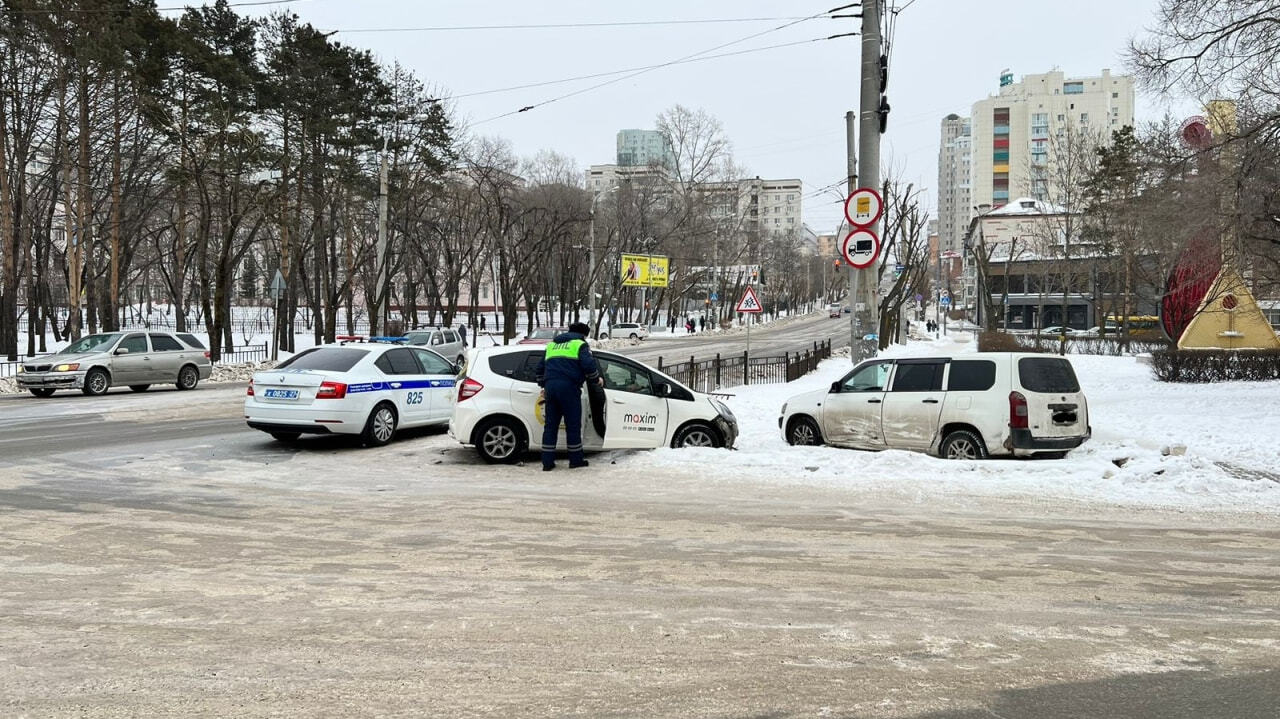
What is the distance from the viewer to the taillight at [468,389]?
11.7 m

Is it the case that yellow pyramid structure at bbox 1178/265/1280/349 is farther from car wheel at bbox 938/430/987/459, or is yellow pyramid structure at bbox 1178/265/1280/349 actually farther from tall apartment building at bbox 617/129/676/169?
tall apartment building at bbox 617/129/676/169

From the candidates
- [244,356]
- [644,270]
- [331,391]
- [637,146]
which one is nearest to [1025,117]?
[637,146]

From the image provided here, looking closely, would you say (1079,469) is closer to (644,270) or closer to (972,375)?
(972,375)

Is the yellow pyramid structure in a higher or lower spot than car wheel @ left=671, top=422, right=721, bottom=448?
higher

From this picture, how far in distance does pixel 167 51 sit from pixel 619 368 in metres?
29.2

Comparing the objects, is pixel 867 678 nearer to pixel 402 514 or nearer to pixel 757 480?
pixel 402 514

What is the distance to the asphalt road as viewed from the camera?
415 centimetres

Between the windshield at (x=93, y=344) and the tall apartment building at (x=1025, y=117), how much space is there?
131215mm

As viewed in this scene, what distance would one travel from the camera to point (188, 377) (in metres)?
25.6

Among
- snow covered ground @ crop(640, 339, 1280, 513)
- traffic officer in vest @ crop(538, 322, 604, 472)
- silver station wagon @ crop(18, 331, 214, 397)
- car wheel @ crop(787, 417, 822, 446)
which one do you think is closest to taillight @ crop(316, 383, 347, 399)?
traffic officer in vest @ crop(538, 322, 604, 472)

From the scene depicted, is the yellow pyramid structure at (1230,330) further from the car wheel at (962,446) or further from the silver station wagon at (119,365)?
the silver station wagon at (119,365)

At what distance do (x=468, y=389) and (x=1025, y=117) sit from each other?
15184cm

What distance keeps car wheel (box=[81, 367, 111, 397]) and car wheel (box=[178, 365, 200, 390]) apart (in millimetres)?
2151

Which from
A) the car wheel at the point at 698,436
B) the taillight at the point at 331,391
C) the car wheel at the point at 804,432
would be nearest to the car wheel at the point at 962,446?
the car wheel at the point at 804,432
